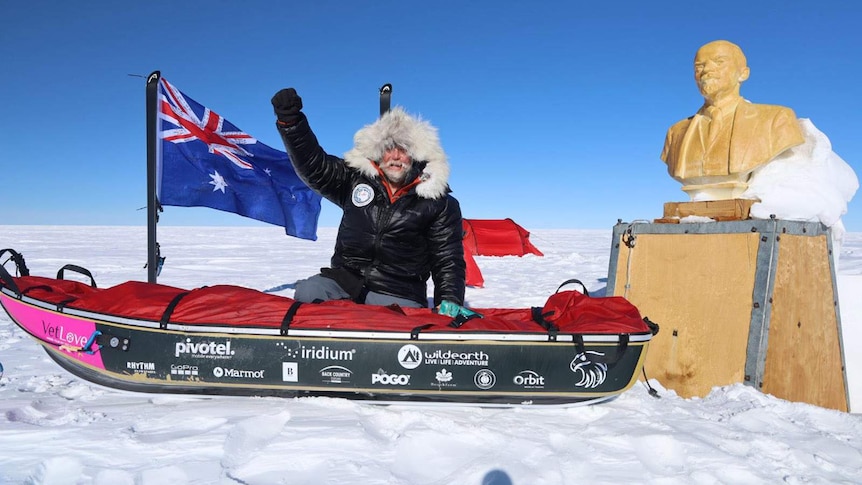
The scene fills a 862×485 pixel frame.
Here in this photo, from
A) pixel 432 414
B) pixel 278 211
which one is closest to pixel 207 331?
pixel 432 414

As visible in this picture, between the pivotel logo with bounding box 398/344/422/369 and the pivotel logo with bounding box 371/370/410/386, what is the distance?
6 cm

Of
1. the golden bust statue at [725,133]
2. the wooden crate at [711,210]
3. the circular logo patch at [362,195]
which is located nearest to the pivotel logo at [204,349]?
the circular logo patch at [362,195]

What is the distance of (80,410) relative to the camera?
2205mm

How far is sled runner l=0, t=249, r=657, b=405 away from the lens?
232cm

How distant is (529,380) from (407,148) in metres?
1.60

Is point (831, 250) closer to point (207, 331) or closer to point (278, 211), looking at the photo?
point (207, 331)

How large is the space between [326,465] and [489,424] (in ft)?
2.54

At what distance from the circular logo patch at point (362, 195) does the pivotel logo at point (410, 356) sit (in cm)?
109

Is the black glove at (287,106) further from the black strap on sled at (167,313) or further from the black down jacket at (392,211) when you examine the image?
the black strap on sled at (167,313)

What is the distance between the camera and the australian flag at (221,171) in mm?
4293

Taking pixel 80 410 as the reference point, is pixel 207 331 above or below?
above

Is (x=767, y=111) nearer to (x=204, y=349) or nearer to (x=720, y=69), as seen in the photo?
(x=720, y=69)

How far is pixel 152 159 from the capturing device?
402 cm

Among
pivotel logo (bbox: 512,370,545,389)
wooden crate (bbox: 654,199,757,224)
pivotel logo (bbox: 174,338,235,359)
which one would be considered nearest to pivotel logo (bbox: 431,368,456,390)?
pivotel logo (bbox: 512,370,545,389)
